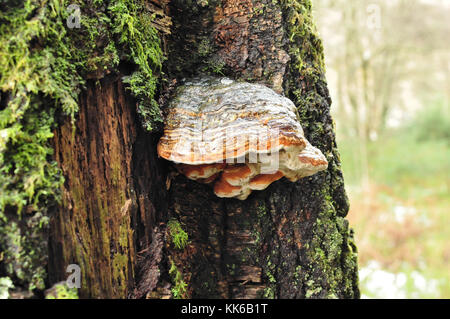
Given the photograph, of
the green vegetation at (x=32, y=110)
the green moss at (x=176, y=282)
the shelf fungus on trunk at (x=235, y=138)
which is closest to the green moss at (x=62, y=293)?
the green vegetation at (x=32, y=110)

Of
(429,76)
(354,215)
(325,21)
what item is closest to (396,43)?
(325,21)

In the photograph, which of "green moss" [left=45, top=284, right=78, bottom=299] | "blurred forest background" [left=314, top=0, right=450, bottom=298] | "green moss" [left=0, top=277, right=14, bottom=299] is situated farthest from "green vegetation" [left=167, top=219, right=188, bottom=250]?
"blurred forest background" [left=314, top=0, right=450, bottom=298]

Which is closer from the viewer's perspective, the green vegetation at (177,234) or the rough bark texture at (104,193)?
the rough bark texture at (104,193)

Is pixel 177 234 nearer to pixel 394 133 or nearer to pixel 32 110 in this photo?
pixel 32 110

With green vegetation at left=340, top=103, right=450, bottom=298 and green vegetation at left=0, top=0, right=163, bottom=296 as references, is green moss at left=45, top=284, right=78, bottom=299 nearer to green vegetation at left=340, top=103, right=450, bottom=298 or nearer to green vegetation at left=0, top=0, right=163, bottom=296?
green vegetation at left=0, top=0, right=163, bottom=296

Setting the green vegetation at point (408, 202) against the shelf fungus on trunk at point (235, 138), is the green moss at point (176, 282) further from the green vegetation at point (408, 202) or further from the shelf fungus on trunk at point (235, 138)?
the green vegetation at point (408, 202)

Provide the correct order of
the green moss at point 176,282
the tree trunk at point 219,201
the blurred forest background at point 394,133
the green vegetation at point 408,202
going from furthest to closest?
1. the blurred forest background at point 394,133
2. the green vegetation at point 408,202
3. the green moss at point 176,282
4. the tree trunk at point 219,201

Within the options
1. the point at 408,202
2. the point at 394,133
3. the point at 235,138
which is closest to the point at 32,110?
the point at 235,138
